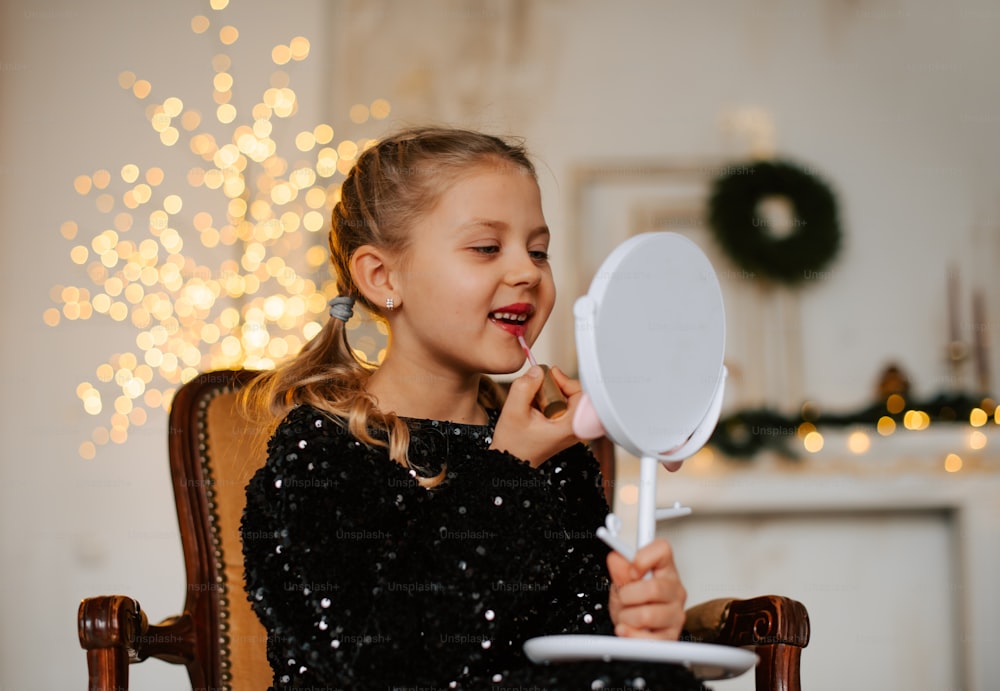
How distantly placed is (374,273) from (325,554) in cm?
43

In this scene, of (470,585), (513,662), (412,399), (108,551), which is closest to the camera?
(470,585)

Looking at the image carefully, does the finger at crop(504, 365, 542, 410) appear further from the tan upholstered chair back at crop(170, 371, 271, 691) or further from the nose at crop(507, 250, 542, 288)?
the tan upholstered chair back at crop(170, 371, 271, 691)

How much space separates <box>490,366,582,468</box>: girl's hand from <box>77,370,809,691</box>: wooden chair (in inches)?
12.0

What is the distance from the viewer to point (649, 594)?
880 millimetres

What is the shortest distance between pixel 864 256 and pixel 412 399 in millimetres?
2206

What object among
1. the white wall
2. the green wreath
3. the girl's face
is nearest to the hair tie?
the girl's face

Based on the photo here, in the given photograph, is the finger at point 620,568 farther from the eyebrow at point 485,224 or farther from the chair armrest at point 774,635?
the eyebrow at point 485,224

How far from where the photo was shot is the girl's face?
1.20 meters

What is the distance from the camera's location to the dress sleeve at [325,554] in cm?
102

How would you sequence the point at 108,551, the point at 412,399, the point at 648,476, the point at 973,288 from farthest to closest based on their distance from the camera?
the point at 973,288, the point at 108,551, the point at 412,399, the point at 648,476

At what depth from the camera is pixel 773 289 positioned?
3.08m

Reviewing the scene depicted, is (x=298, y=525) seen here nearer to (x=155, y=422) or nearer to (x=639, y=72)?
(x=155, y=422)

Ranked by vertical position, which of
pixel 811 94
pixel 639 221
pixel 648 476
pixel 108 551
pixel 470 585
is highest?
pixel 811 94

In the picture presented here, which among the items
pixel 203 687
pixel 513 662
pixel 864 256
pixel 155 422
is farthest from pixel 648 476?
pixel 864 256
